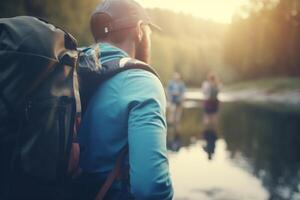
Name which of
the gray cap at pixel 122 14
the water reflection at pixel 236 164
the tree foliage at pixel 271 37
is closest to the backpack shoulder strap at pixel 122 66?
the gray cap at pixel 122 14

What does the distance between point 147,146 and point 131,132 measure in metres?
0.08

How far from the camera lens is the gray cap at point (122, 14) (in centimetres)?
209

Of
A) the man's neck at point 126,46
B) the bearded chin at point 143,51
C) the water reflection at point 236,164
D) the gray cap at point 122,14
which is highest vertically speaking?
the gray cap at point 122,14

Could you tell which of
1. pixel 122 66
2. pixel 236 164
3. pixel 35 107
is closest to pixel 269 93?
pixel 236 164

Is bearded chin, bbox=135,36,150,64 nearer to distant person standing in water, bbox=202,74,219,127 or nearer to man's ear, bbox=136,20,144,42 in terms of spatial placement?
man's ear, bbox=136,20,144,42

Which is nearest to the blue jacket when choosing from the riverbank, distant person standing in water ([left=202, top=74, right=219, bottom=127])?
distant person standing in water ([left=202, top=74, right=219, bottom=127])

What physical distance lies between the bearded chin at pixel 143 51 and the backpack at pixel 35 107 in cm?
44

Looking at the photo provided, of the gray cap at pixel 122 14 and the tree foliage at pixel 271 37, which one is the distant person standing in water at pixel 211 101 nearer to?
the gray cap at pixel 122 14

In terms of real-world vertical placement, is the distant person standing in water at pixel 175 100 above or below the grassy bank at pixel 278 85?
above

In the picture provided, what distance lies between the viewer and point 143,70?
6.26ft

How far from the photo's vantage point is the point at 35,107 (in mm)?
1709

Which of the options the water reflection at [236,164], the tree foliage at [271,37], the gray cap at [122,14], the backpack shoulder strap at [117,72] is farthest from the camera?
the tree foliage at [271,37]

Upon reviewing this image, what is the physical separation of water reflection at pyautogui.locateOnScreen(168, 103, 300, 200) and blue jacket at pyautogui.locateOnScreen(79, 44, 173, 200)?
16.2 ft

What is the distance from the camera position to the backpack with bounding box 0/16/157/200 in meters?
1.69
